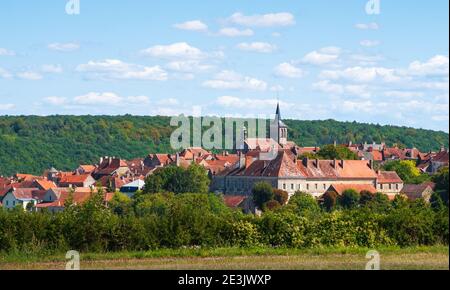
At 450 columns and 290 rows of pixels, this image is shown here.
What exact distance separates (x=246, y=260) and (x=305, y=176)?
3766 inches

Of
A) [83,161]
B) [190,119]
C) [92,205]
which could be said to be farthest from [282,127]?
[92,205]

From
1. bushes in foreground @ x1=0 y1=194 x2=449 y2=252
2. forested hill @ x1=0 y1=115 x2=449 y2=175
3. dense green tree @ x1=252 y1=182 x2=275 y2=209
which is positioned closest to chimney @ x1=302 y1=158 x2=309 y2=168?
dense green tree @ x1=252 y1=182 x2=275 y2=209

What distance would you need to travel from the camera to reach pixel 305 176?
11362 cm

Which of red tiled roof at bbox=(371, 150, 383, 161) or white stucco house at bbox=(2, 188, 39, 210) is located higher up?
red tiled roof at bbox=(371, 150, 383, 161)

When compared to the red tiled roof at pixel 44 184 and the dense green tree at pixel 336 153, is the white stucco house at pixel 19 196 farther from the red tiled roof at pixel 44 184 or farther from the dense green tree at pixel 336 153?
the dense green tree at pixel 336 153

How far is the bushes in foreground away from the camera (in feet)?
66.2

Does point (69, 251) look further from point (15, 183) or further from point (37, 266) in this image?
point (15, 183)

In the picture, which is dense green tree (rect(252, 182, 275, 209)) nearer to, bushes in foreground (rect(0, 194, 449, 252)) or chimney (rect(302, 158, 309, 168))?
chimney (rect(302, 158, 309, 168))

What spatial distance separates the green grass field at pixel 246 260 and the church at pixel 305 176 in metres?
89.6

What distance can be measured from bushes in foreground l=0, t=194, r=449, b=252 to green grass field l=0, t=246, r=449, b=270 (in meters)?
0.83

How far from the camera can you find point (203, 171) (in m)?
112
